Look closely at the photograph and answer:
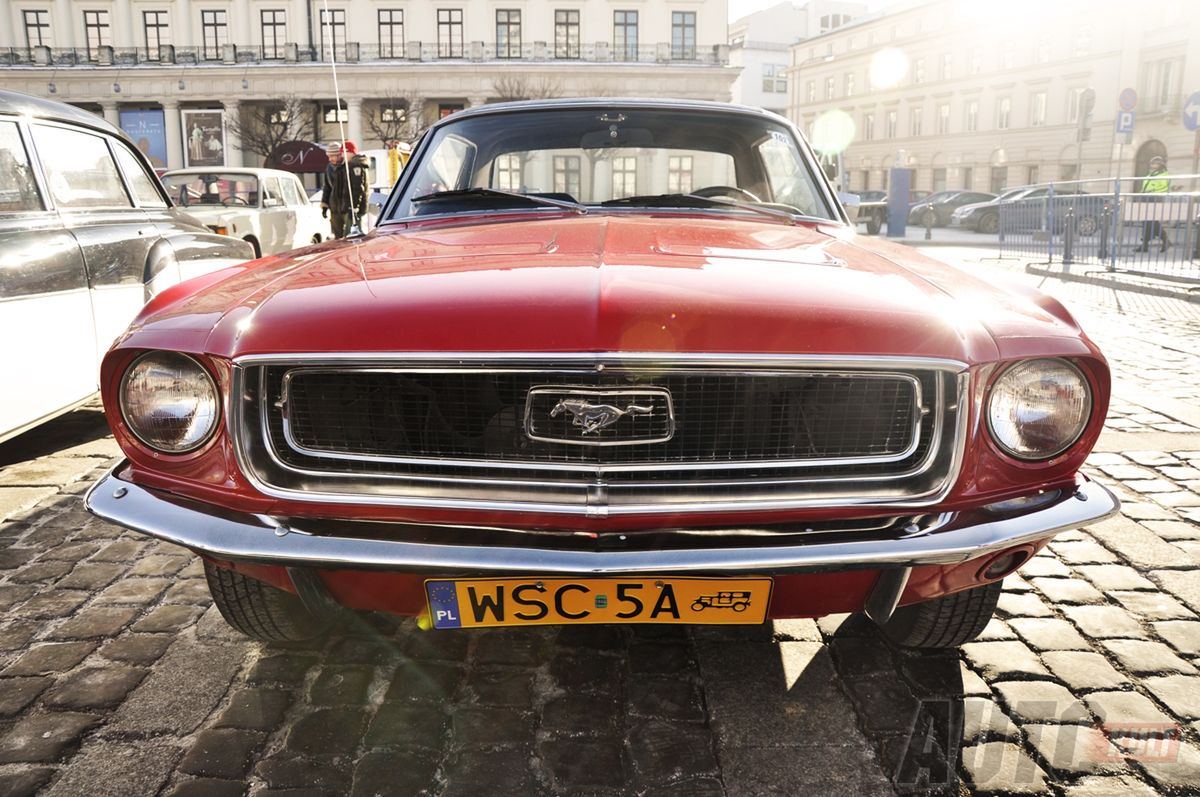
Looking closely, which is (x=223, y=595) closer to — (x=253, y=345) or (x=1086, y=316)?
(x=253, y=345)

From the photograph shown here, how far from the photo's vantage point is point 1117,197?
1311 centimetres

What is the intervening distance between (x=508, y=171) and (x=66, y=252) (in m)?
2.06

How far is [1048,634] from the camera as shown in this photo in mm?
2738

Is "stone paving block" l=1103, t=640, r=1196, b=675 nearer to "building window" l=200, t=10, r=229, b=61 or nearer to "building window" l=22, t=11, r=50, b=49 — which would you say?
"building window" l=200, t=10, r=229, b=61

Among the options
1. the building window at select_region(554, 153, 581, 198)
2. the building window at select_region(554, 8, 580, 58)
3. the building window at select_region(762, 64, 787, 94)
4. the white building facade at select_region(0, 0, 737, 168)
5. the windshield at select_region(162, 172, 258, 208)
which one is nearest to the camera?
the building window at select_region(554, 153, 581, 198)

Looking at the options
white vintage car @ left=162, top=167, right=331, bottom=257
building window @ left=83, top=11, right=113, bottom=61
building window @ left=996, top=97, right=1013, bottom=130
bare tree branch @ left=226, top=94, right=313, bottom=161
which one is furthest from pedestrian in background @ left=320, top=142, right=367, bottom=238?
building window @ left=996, top=97, right=1013, bottom=130

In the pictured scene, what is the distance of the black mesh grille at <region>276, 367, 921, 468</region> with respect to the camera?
6.32ft

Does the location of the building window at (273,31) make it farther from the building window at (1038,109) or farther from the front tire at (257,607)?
the front tire at (257,607)

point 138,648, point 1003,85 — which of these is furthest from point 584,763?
point 1003,85

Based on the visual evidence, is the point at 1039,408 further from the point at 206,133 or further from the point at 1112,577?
the point at 206,133

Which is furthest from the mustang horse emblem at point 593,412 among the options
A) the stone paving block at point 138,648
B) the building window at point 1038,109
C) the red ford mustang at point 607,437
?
the building window at point 1038,109

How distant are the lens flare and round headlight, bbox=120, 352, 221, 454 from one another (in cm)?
6446

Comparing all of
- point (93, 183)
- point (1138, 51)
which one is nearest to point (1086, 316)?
point (93, 183)

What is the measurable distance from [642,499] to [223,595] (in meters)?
1.21
